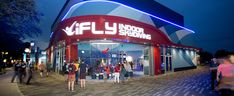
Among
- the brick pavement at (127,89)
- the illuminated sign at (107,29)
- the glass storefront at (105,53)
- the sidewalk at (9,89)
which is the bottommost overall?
the brick pavement at (127,89)

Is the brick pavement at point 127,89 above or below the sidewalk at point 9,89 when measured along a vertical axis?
below

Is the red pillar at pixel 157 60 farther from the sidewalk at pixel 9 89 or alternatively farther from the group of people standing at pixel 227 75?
the group of people standing at pixel 227 75

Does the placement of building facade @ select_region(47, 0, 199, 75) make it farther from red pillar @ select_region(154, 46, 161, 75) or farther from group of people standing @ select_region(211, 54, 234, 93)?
Result: group of people standing @ select_region(211, 54, 234, 93)

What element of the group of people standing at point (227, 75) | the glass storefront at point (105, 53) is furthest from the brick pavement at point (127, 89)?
the glass storefront at point (105, 53)

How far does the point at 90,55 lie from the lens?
32875 mm

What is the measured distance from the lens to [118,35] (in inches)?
1082

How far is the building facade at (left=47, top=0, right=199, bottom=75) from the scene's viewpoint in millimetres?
27391

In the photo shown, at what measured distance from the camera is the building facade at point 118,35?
2739 centimetres

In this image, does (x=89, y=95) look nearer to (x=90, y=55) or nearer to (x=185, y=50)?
(x=90, y=55)

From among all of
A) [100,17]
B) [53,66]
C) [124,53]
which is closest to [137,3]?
[124,53]

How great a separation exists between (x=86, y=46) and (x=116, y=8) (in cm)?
507

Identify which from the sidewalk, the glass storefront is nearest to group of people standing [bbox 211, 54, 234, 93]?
the sidewalk

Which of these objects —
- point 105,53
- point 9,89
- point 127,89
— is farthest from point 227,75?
point 105,53

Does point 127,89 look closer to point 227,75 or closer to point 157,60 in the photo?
point 227,75
